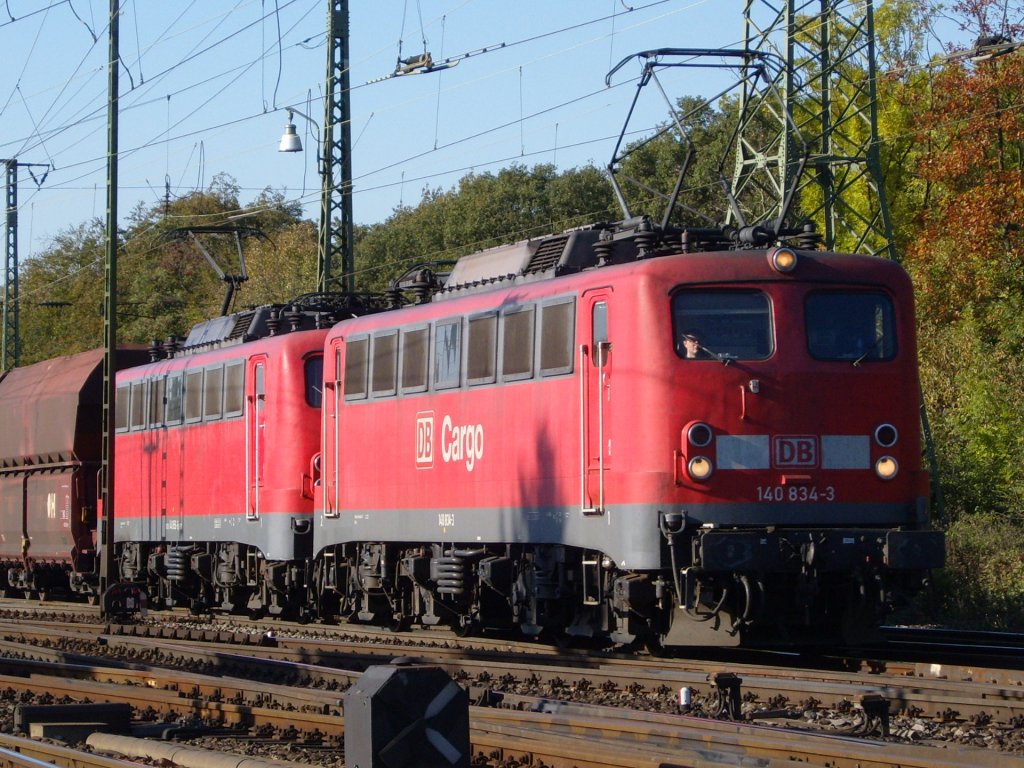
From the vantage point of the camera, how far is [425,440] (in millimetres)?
17031

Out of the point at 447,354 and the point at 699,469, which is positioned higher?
the point at 447,354

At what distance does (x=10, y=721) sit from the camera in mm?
12031

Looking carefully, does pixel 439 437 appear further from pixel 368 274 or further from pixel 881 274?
pixel 368 274

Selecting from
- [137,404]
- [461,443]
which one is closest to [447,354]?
[461,443]

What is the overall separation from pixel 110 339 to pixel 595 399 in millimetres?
10215

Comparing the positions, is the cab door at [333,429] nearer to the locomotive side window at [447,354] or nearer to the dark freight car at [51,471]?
the locomotive side window at [447,354]

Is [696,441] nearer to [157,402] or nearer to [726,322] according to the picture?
[726,322]

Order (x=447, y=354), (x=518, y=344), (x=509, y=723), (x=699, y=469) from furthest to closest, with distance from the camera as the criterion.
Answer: (x=447, y=354), (x=518, y=344), (x=699, y=469), (x=509, y=723)

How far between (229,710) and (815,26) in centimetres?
1763

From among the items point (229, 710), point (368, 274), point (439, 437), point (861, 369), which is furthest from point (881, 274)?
point (368, 274)

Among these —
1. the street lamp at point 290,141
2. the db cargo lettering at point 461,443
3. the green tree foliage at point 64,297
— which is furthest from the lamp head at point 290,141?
the green tree foliage at point 64,297

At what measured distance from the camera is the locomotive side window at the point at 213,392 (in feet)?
72.7

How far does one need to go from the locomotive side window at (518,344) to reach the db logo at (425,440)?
63.6 inches

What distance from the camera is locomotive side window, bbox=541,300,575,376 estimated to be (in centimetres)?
1455
